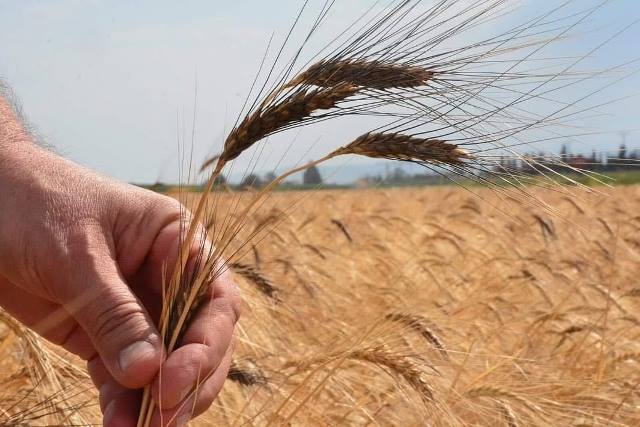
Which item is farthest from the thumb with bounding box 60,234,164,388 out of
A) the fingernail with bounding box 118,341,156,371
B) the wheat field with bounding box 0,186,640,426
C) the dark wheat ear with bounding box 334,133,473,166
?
the dark wheat ear with bounding box 334,133,473,166

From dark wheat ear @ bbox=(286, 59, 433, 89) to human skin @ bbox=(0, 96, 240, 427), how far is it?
30cm

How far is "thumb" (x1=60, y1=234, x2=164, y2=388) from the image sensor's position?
116 centimetres

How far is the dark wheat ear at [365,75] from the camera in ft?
3.84

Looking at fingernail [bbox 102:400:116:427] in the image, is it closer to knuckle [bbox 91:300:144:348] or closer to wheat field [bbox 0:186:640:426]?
knuckle [bbox 91:300:144:348]

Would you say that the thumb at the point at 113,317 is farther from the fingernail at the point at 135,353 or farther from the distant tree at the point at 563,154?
the distant tree at the point at 563,154

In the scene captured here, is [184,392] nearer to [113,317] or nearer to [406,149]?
[113,317]

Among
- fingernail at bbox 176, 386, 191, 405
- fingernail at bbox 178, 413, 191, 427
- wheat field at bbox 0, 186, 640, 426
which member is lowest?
wheat field at bbox 0, 186, 640, 426

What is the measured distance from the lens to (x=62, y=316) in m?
1.46

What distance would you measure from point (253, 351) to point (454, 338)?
0.76m

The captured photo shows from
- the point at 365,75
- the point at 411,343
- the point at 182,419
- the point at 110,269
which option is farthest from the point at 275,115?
the point at 411,343

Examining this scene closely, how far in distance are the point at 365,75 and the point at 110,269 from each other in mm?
462

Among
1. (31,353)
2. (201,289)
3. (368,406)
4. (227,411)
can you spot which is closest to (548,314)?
(368,406)

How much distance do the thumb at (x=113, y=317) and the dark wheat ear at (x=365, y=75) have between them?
1.24ft

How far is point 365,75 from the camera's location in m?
1.17
